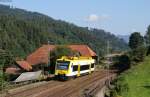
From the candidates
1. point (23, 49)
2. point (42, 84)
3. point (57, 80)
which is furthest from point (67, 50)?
point (23, 49)

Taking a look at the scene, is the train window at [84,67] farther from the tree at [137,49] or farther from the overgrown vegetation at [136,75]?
the tree at [137,49]

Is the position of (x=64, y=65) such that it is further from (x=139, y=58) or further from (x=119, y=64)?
(x=119, y=64)

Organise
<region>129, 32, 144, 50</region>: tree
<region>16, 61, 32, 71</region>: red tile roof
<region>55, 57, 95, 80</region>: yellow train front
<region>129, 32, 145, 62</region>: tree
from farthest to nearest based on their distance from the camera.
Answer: <region>129, 32, 144, 50</region>: tree, <region>16, 61, 32, 71</region>: red tile roof, <region>129, 32, 145, 62</region>: tree, <region>55, 57, 95, 80</region>: yellow train front

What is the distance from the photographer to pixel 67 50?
82.6 meters

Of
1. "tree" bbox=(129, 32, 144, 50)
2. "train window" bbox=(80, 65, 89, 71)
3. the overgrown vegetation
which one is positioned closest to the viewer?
the overgrown vegetation

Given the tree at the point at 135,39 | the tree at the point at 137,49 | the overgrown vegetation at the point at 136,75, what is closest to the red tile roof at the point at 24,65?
the overgrown vegetation at the point at 136,75

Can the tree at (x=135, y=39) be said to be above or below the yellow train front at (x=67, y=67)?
above

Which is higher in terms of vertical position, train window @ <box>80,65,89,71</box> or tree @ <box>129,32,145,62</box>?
tree @ <box>129,32,145,62</box>

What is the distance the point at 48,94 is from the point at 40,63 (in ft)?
158

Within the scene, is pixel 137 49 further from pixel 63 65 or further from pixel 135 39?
pixel 135 39

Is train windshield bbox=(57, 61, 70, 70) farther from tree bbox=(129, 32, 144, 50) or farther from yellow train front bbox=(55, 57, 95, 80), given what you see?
tree bbox=(129, 32, 144, 50)

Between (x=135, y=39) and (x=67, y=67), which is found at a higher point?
(x=135, y=39)

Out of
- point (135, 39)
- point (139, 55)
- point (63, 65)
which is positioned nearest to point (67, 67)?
point (63, 65)

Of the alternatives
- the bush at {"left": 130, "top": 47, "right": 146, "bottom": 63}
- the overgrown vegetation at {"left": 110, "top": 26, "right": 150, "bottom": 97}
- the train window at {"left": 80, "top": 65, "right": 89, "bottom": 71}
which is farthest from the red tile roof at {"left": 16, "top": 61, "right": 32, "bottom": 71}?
the bush at {"left": 130, "top": 47, "right": 146, "bottom": 63}
